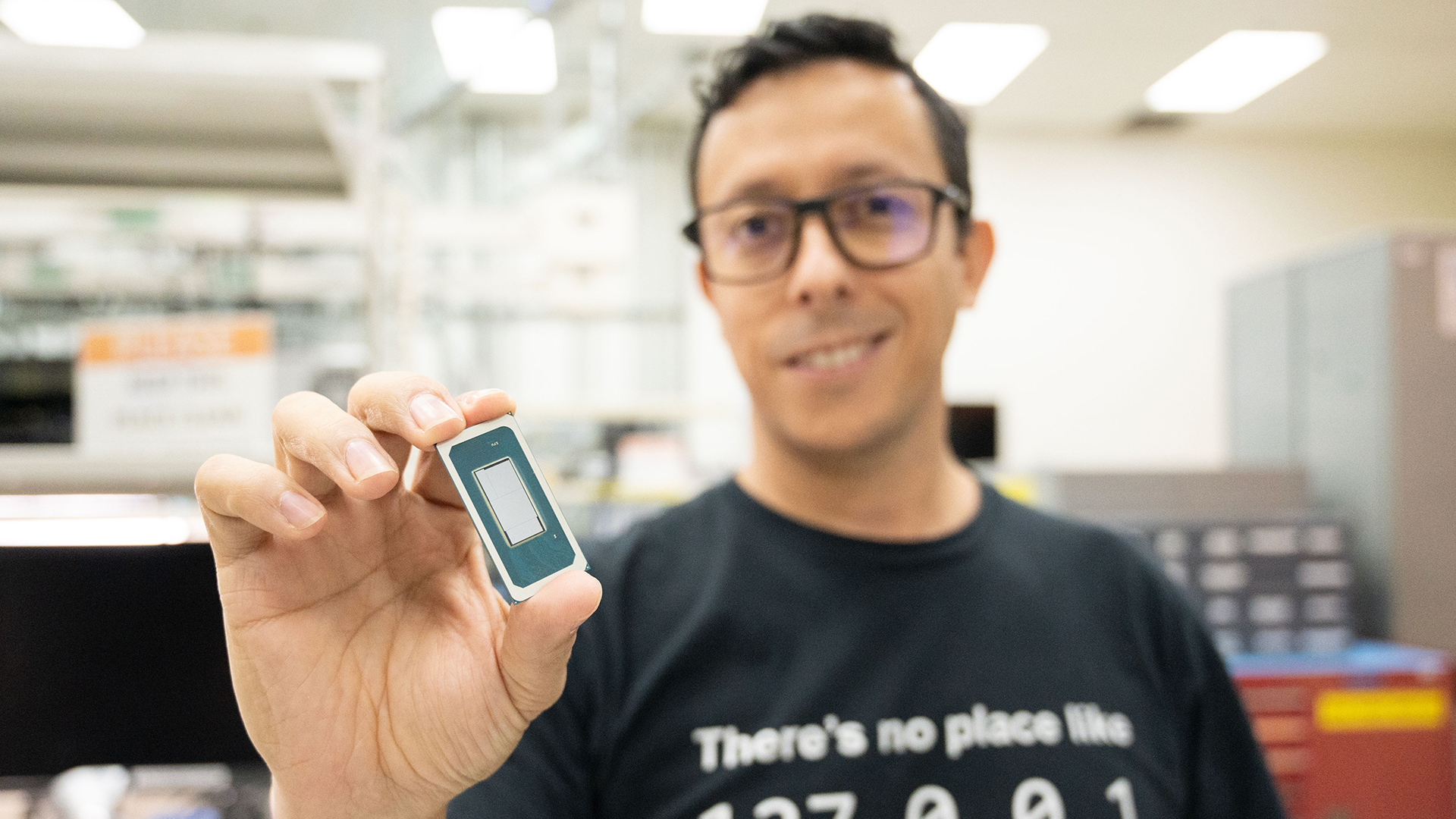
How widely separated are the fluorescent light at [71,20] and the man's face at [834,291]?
14.3 ft

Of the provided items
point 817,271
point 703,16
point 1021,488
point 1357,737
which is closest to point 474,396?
point 817,271

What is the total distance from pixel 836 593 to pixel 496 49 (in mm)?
4039

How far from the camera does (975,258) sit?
110cm

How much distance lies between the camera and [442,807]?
24.3 inches

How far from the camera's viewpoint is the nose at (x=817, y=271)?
0.92 meters

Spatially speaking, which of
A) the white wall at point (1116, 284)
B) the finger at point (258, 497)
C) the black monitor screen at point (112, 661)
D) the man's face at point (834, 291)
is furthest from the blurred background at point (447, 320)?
the white wall at point (1116, 284)

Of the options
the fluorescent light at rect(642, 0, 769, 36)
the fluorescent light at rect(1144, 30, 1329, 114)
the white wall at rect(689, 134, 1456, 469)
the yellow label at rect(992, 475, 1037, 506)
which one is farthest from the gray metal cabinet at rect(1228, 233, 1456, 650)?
the white wall at rect(689, 134, 1456, 469)

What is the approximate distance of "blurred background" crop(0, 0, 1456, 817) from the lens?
3.08ft

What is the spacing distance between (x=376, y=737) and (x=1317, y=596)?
6.73ft

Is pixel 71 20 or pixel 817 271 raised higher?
pixel 71 20

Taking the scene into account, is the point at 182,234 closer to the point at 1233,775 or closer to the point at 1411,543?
the point at 1233,775

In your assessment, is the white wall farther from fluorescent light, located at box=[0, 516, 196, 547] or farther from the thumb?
the thumb

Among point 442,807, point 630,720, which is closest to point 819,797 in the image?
point 630,720

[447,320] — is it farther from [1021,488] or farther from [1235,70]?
[1235,70]
